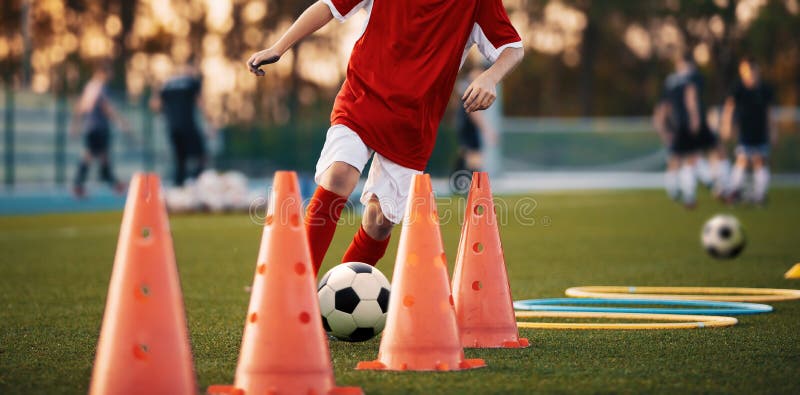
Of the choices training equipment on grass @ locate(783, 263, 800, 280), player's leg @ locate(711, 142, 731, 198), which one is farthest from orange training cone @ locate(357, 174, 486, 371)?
player's leg @ locate(711, 142, 731, 198)

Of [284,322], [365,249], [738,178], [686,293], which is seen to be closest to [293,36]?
[365,249]

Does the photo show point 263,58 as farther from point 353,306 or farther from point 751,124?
point 751,124

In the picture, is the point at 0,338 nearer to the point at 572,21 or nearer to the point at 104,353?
the point at 104,353

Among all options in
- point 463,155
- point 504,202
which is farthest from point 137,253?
point 504,202

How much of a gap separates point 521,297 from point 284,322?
353 cm

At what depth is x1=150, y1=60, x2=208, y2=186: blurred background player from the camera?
17.8 meters

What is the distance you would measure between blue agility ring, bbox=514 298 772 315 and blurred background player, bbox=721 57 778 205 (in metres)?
12.8

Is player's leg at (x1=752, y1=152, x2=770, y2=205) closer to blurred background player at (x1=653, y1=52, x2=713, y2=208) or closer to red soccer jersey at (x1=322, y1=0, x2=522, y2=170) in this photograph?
blurred background player at (x1=653, y1=52, x2=713, y2=208)

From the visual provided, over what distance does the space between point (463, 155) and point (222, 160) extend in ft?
37.7

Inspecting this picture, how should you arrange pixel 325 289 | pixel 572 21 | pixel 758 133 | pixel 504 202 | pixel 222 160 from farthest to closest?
pixel 572 21, pixel 222 160, pixel 504 202, pixel 758 133, pixel 325 289

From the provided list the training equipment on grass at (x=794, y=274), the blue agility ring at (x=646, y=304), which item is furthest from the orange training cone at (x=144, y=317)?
the training equipment on grass at (x=794, y=274)

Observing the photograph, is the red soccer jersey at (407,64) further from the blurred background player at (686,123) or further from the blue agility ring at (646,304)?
the blurred background player at (686,123)

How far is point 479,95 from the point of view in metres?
4.88

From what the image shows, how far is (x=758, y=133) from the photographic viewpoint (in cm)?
1903
